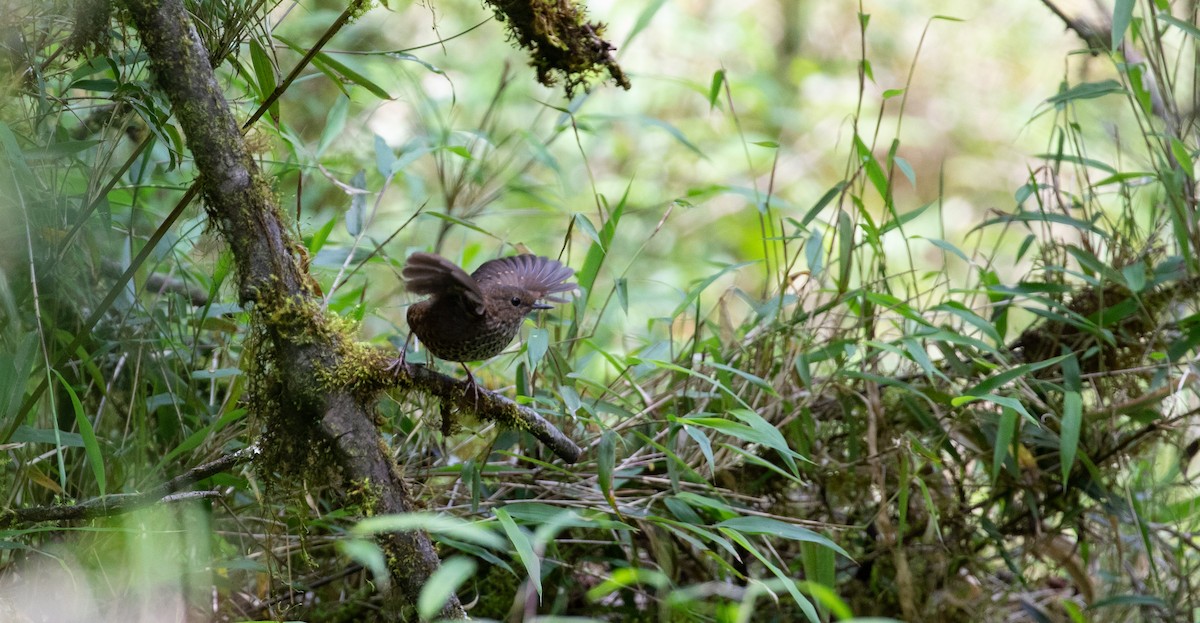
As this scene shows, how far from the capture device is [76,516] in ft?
5.14

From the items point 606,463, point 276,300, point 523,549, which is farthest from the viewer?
point 606,463

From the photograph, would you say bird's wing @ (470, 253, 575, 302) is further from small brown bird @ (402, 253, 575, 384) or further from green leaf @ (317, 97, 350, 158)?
green leaf @ (317, 97, 350, 158)

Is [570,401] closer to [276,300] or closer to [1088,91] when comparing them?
[276,300]

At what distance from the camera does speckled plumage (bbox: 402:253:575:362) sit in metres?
1.66

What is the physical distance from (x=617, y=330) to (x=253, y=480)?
1433 mm

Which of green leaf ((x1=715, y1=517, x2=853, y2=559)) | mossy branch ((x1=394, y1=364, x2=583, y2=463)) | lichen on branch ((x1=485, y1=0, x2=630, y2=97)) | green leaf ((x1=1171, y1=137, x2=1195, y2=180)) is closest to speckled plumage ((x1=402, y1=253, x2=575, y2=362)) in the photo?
mossy branch ((x1=394, y1=364, x2=583, y2=463))

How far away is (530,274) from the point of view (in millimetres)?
2109

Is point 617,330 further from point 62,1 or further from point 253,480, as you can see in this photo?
point 62,1

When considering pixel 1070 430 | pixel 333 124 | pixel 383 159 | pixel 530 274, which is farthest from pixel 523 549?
pixel 333 124

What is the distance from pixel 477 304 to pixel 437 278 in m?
0.19

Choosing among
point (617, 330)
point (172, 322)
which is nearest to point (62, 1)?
point (172, 322)

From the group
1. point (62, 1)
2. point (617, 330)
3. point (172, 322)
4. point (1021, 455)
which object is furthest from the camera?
point (617, 330)

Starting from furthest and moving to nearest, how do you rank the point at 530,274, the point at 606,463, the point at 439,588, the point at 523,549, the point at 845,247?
1. the point at 845,247
2. the point at 530,274
3. the point at 606,463
4. the point at 523,549
5. the point at 439,588

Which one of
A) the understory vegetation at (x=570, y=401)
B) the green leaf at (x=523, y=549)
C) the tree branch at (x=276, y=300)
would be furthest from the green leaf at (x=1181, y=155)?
the tree branch at (x=276, y=300)
